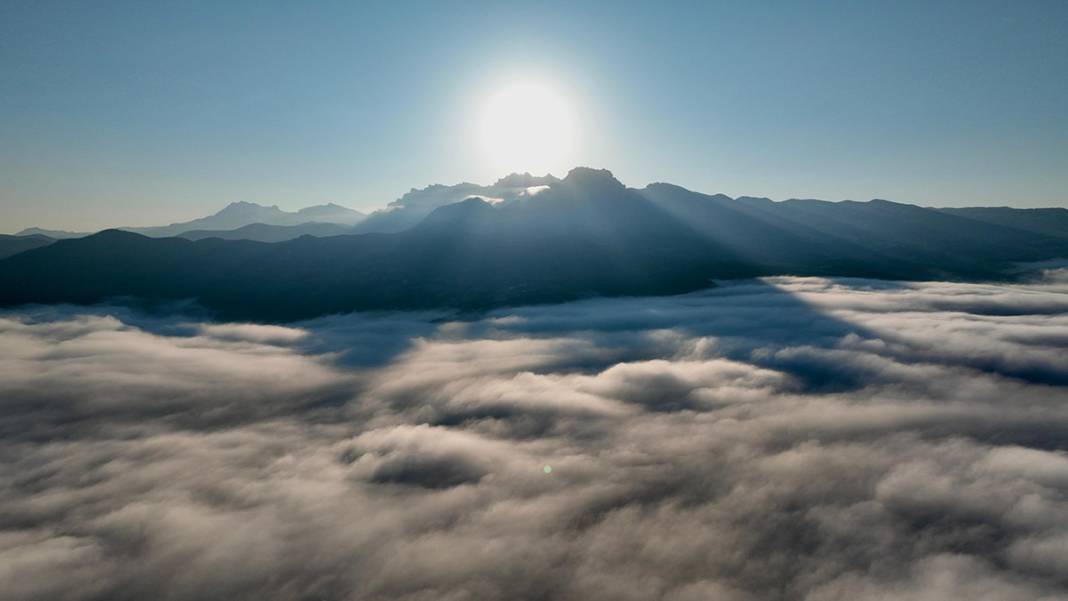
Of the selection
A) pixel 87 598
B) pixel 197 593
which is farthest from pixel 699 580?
pixel 87 598

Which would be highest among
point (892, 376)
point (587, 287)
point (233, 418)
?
point (587, 287)

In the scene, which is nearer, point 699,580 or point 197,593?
point 699,580

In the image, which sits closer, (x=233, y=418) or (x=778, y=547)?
(x=778, y=547)

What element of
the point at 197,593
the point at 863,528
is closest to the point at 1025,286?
the point at 863,528

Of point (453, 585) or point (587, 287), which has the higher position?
point (587, 287)

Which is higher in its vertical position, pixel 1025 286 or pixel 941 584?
pixel 1025 286

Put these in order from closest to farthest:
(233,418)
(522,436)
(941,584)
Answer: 1. (941,584)
2. (522,436)
3. (233,418)

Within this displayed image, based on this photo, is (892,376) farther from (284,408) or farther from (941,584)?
(284,408)

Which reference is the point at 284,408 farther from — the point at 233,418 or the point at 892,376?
the point at 892,376

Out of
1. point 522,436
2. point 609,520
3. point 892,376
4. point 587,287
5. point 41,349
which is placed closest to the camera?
point 609,520
